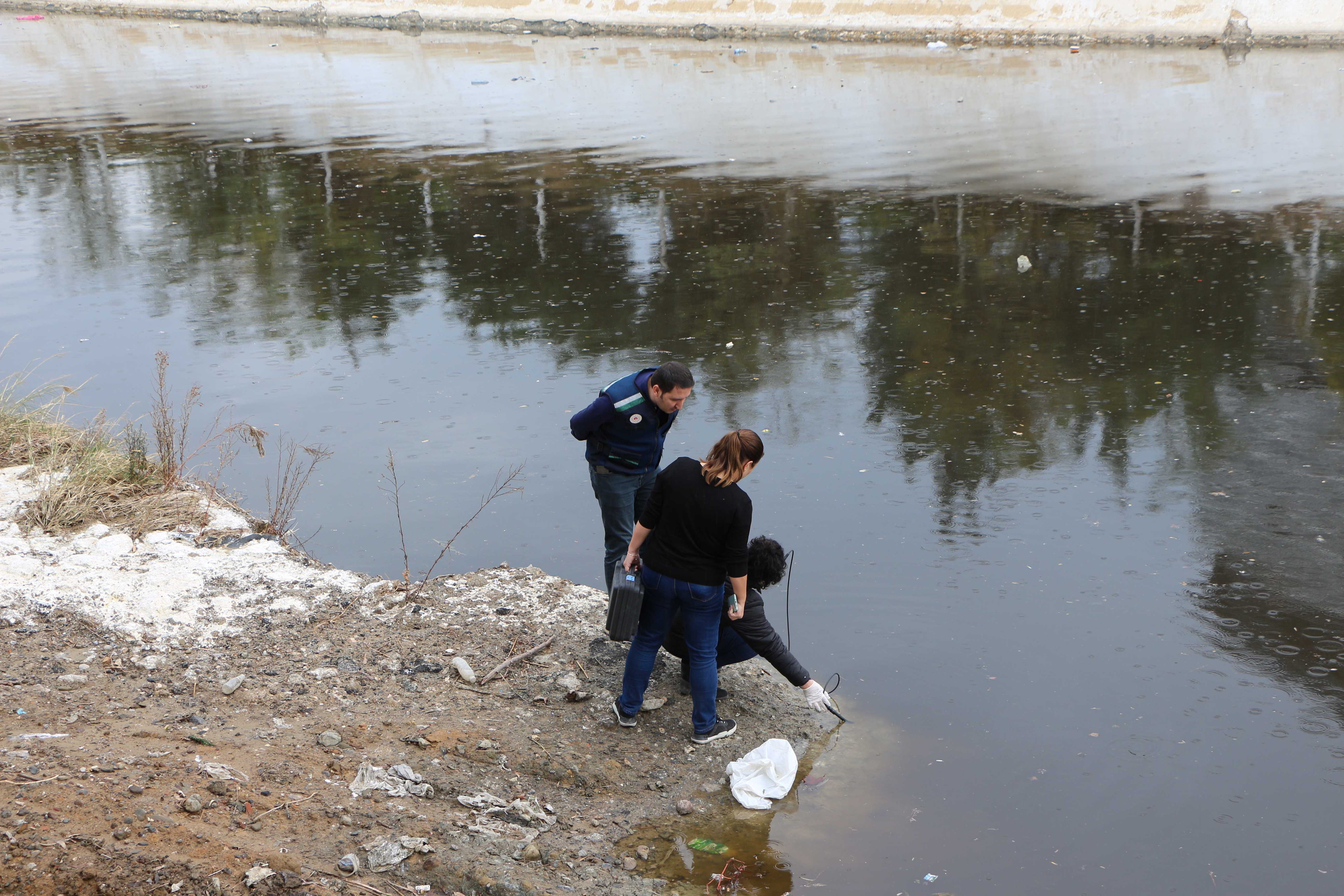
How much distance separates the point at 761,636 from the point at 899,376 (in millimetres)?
4402

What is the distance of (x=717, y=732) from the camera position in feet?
16.8

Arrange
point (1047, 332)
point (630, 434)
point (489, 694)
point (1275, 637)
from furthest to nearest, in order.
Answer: point (1047, 332)
point (1275, 637)
point (630, 434)
point (489, 694)

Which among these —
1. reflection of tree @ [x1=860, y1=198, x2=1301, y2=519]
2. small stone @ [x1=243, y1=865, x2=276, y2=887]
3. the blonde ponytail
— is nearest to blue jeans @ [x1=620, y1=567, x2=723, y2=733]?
the blonde ponytail

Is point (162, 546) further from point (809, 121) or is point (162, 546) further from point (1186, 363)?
point (809, 121)

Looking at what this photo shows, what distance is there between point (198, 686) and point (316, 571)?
1310mm

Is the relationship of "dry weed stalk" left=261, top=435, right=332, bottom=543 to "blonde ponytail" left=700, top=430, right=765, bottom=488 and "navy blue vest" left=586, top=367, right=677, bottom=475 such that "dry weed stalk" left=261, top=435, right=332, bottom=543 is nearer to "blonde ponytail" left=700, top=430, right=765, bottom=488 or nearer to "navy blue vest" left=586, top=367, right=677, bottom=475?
"navy blue vest" left=586, top=367, right=677, bottom=475

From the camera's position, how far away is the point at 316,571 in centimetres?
628

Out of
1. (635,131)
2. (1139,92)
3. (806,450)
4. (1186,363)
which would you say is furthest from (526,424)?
(1139,92)

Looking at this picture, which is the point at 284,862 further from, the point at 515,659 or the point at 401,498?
the point at 401,498

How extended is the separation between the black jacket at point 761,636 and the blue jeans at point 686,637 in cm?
8

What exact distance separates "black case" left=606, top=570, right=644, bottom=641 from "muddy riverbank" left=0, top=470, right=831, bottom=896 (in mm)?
574

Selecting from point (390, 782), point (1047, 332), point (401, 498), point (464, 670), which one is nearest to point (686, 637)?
point (464, 670)

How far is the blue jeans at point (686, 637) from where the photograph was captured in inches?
190

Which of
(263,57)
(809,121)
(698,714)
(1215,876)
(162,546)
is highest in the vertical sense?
(263,57)
